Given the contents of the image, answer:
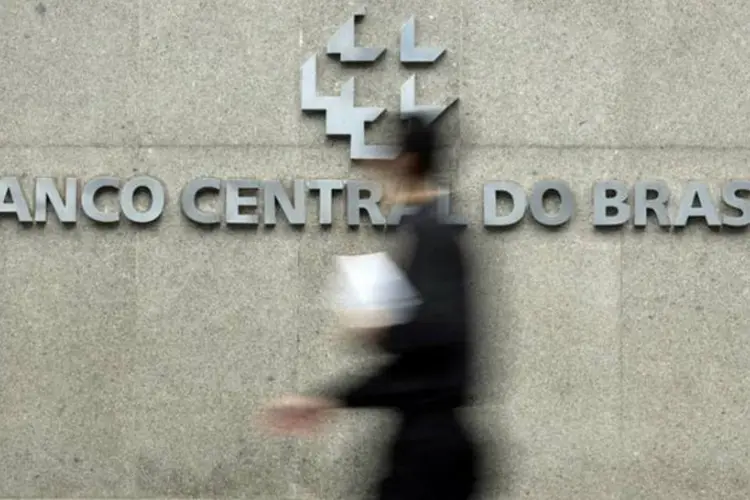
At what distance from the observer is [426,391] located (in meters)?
3.77

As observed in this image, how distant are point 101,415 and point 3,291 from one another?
859 millimetres

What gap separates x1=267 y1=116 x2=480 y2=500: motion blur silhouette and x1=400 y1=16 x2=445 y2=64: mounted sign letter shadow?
139 inches

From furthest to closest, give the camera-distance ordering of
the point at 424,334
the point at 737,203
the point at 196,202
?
1. the point at 196,202
2. the point at 737,203
3. the point at 424,334

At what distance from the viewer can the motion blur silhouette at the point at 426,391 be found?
3.75 m

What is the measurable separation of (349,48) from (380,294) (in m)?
3.63

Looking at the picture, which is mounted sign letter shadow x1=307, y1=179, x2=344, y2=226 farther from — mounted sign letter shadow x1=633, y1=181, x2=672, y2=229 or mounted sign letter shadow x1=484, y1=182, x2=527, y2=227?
mounted sign letter shadow x1=633, y1=181, x2=672, y2=229

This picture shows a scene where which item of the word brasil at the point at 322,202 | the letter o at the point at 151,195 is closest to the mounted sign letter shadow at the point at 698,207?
the word brasil at the point at 322,202

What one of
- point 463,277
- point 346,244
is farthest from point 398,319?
point 346,244

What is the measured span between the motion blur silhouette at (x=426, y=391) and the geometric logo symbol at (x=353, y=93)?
3453 mm

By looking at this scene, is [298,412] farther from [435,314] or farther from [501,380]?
[501,380]

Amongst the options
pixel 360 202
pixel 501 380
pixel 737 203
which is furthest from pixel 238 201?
pixel 737 203

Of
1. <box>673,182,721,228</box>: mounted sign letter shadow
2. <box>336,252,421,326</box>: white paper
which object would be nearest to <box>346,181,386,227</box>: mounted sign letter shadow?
<box>673,182,721,228</box>: mounted sign letter shadow

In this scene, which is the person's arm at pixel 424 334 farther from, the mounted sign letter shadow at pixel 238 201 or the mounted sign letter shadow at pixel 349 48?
the mounted sign letter shadow at pixel 349 48

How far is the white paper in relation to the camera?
149 inches
